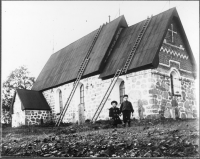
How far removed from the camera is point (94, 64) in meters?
16.0

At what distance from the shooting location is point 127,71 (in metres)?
13.4

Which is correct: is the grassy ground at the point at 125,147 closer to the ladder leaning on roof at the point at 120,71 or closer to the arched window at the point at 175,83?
the arched window at the point at 175,83

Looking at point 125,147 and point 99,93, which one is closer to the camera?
point 125,147

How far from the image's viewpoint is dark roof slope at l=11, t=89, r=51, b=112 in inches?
773

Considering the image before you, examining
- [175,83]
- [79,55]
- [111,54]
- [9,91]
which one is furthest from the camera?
[79,55]

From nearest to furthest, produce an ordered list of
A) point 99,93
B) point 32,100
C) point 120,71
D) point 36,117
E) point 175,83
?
1. point 175,83
2. point 120,71
3. point 99,93
4. point 36,117
5. point 32,100

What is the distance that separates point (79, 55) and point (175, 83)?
5808 millimetres

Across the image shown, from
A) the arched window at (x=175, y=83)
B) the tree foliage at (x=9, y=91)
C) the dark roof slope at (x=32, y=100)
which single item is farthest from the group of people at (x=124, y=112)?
the dark roof slope at (x=32, y=100)

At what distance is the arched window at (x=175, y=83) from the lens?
42.1ft

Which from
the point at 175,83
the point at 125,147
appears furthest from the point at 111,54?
the point at 125,147

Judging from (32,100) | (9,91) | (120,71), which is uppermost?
(120,71)

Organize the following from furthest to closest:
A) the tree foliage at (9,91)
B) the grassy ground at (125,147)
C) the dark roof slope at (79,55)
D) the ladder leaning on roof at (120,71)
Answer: the dark roof slope at (79,55) < the tree foliage at (9,91) < the ladder leaning on roof at (120,71) < the grassy ground at (125,147)

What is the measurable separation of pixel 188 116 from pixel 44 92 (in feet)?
36.9

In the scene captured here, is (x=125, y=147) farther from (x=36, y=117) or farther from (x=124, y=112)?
(x=36, y=117)
